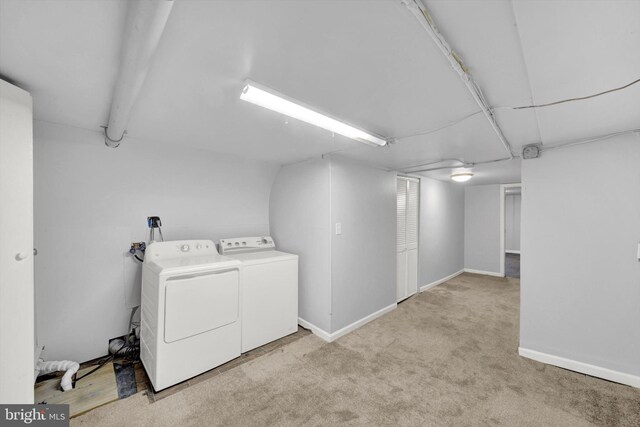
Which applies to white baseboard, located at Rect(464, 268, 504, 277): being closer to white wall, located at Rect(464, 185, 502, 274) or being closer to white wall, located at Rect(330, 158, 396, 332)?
white wall, located at Rect(464, 185, 502, 274)

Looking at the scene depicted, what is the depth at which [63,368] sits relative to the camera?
211cm

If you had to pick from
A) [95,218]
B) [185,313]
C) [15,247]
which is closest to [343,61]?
[15,247]

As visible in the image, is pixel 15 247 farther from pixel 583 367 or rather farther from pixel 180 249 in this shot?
pixel 583 367

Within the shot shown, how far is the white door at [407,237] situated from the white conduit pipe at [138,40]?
3735 mm

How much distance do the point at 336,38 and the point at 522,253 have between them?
2.90m

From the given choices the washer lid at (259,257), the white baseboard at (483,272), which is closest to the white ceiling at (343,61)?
the washer lid at (259,257)

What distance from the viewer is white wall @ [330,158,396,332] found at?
9.77 ft

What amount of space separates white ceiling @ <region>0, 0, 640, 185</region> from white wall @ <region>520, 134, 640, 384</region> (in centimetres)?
40

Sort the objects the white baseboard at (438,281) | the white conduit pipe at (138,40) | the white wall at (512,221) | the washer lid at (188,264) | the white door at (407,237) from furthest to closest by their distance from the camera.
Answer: the white wall at (512,221)
the white baseboard at (438,281)
the white door at (407,237)
the washer lid at (188,264)
the white conduit pipe at (138,40)

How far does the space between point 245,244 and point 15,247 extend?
2035 millimetres

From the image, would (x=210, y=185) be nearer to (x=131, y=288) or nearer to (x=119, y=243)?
(x=119, y=243)

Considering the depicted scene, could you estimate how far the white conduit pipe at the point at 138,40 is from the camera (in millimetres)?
792

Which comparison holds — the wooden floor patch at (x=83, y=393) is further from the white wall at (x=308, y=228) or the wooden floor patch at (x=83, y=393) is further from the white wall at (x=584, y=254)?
the white wall at (x=584, y=254)

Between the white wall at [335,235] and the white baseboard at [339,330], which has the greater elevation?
the white wall at [335,235]
